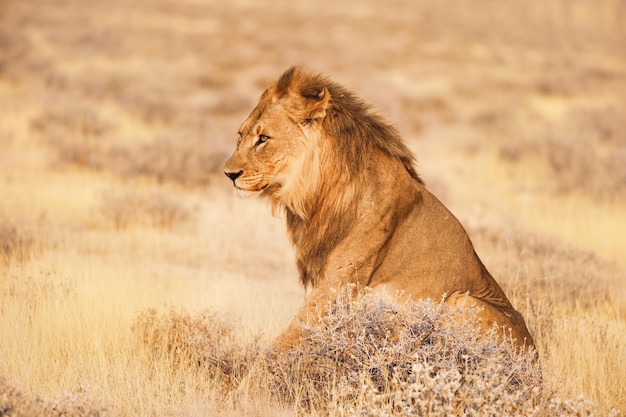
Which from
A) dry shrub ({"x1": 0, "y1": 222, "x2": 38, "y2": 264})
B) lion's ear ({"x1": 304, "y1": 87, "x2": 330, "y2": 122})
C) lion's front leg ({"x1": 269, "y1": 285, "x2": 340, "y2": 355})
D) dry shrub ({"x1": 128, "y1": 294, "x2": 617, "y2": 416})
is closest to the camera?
dry shrub ({"x1": 128, "y1": 294, "x2": 617, "y2": 416})

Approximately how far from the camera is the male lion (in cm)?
505

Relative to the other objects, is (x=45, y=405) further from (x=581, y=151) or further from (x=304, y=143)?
(x=581, y=151)

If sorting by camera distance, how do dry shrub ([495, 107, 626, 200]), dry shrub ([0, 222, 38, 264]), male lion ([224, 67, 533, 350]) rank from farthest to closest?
dry shrub ([495, 107, 626, 200]) < dry shrub ([0, 222, 38, 264]) < male lion ([224, 67, 533, 350])

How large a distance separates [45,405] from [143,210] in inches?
257

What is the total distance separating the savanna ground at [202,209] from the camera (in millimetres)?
5441

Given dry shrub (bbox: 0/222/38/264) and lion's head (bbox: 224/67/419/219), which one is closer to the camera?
lion's head (bbox: 224/67/419/219)

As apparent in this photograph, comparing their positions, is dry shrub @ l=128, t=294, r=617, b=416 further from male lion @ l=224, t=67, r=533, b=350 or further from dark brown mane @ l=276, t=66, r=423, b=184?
dark brown mane @ l=276, t=66, r=423, b=184

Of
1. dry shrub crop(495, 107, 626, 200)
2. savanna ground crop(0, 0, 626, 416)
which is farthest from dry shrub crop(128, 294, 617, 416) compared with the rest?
dry shrub crop(495, 107, 626, 200)

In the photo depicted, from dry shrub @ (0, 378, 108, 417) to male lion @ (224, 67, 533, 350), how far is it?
1.34m

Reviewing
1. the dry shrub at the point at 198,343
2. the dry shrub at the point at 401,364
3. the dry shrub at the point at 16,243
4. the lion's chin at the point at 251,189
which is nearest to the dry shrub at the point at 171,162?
the dry shrub at the point at 16,243

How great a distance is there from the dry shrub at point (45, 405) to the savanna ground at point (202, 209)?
1cm

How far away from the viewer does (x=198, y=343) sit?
17.9 ft

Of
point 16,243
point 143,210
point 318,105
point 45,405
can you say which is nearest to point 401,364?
point 318,105

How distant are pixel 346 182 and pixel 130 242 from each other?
16.2ft
